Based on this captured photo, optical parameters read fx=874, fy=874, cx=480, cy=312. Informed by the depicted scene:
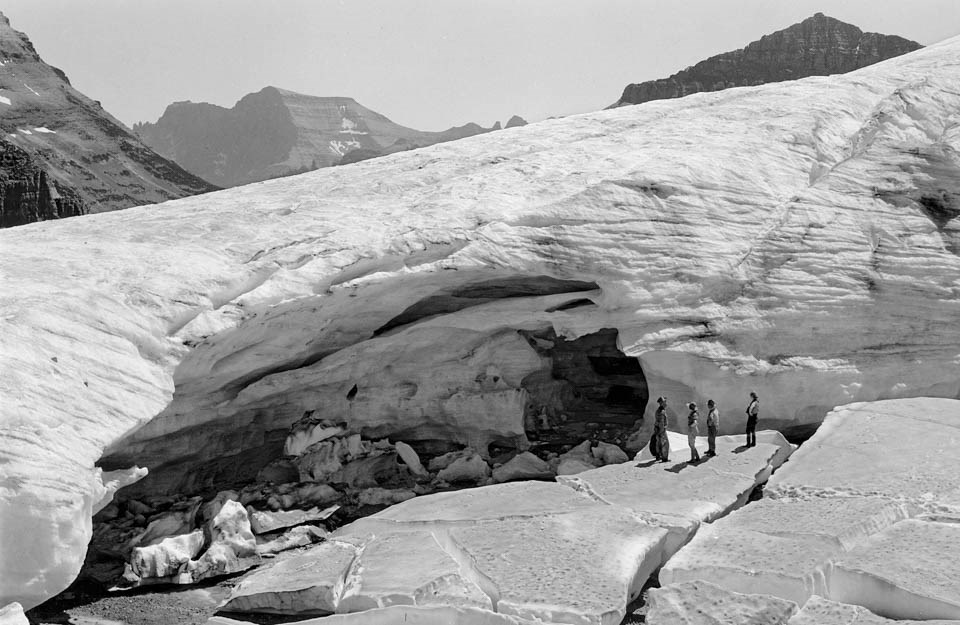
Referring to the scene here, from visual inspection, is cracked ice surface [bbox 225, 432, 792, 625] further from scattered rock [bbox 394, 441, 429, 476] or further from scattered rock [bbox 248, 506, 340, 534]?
scattered rock [bbox 394, 441, 429, 476]

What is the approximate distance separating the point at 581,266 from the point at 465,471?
440 centimetres

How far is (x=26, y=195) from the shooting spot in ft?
268

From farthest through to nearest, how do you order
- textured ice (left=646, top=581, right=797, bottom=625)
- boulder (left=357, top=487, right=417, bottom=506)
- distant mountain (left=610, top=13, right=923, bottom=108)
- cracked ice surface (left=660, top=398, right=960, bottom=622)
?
1. distant mountain (left=610, top=13, right=923, bottom=108)
2. boulder (left=357, top=487, right=417, bottom=506)
3. cracked ice surface (left=660, top=398, right=960, bottom=622)
4. textured ice (left=646, top=581, right=797, bottom=625)

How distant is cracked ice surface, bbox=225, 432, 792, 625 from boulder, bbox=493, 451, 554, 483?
2.06m

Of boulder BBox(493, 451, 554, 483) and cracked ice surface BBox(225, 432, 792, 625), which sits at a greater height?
cracked ice surface BBox(225, 432, 792, 625)

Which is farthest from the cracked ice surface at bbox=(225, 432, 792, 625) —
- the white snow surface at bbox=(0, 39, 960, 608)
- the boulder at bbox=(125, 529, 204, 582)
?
the white snow surface at bbox=(0, 39, 960, 608)

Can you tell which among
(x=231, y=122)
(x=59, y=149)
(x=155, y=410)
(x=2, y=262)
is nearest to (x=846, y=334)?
(x=155, y=410)

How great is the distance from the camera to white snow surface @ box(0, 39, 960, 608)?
13.7 metres

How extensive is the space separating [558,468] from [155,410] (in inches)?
281

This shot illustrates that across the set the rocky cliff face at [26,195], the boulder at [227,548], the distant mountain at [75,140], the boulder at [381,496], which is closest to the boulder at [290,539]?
the boulder at [227,548]

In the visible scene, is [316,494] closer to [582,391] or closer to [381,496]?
[381,496]

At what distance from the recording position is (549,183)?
17141 mm

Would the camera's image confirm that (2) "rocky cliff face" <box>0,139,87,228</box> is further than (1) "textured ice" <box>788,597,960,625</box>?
Yes

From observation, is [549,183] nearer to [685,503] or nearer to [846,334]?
[846,334]
